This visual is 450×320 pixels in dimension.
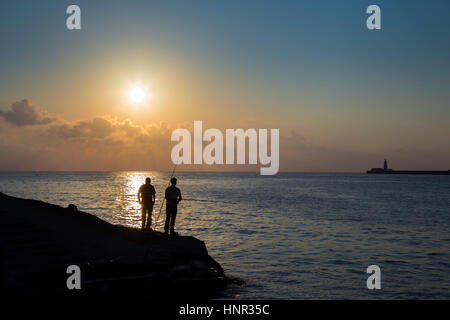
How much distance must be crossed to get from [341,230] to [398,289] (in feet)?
43.3

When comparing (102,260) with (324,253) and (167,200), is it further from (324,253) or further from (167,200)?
(324,253)

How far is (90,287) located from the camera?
8859mm

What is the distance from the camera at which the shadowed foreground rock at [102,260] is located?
29.7 feet

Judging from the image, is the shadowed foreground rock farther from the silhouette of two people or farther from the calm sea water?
the calm sea water

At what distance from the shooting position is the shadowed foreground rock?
29.7ft

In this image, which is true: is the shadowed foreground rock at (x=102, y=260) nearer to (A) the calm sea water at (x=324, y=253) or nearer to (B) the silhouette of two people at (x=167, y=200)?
(B) the silhouette of two people at (x=167, y=200)

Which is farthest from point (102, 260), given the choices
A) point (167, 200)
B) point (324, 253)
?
point (324, 253)

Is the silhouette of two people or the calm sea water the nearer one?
the calm sea water

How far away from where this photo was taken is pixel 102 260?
10.4 meters

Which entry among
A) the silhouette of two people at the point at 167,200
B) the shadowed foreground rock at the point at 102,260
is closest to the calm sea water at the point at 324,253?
the shadowed foreground rock at the point at 102,260

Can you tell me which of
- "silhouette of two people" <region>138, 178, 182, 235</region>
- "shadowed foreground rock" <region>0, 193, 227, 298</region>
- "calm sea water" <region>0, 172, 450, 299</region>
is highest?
"silhouette of two people" <region>138, 178, 182, 235</region>

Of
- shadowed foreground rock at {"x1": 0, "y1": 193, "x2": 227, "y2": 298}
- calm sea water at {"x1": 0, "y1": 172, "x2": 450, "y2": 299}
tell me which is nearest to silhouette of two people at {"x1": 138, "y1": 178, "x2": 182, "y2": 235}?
shadowed foreground rock at {"x1": 0, "y1": 193, "x2": 227, "y2": 298}
